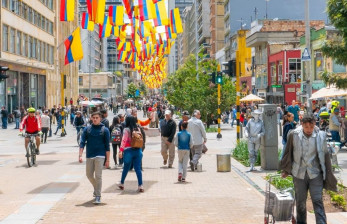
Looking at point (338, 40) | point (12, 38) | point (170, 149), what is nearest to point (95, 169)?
point (170, 149)

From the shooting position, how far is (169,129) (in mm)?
17500

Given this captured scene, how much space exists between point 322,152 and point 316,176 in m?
0.31

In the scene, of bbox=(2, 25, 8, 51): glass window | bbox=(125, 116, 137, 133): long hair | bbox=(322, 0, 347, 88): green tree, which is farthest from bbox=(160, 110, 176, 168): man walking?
bbox=(2, 25, 8, 51): glass window

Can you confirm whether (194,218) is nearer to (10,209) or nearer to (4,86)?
(10,209)

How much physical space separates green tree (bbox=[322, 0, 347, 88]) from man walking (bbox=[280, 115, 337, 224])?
41.3 feet

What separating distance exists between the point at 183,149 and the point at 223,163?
201 centimetres

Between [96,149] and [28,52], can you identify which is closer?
[96,149]

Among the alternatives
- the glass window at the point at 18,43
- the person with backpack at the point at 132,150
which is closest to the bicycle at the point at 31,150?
the person with backpack at the point at 132,150

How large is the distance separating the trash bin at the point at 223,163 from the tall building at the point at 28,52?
1292 inches

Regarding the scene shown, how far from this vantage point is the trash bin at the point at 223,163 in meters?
16.2

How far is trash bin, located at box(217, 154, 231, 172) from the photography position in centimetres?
1617

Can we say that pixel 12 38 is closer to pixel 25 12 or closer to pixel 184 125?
pixel 25 12

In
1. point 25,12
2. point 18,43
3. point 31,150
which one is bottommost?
point 31,150

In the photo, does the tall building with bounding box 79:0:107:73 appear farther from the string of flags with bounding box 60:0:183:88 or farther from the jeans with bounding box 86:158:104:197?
the jeans with bounding box 86:158:104:197
